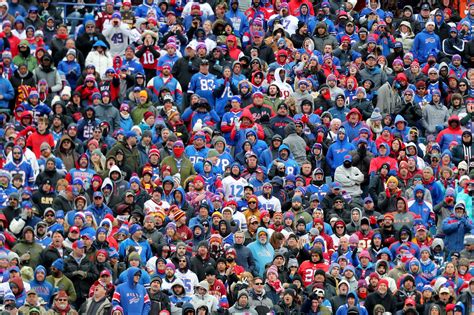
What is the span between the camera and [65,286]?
3025 cm

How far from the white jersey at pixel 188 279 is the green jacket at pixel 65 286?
5.27ft

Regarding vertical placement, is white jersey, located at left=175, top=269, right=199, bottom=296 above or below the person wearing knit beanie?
below

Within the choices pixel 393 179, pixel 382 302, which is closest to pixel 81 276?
pixel 382 302

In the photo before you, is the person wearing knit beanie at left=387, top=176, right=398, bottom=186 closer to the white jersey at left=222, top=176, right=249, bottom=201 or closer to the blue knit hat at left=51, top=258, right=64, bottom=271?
the white jersey at left=222, top=176, right=249, bottom=201

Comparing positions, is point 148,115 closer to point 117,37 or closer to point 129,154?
point 129,154

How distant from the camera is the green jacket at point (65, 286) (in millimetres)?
30188

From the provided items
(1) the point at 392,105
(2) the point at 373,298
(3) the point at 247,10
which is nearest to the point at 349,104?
Result: (1) the point at 392,105

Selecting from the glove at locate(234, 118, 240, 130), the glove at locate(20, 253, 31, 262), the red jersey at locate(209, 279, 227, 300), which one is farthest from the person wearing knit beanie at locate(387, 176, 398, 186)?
the glove at locate(20, 253, 31, 262)

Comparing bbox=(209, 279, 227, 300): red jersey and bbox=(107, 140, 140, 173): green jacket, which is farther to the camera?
bbox=(107, 140, 140, 173): green jacket

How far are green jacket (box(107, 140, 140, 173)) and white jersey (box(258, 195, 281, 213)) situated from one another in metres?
2.20

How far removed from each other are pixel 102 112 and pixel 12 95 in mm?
1691

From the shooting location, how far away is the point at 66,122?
35031mm

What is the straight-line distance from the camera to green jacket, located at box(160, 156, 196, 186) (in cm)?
3391

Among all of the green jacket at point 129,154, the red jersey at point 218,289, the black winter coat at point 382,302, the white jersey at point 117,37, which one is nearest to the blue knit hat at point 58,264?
A: the red jersey at point 218,289
